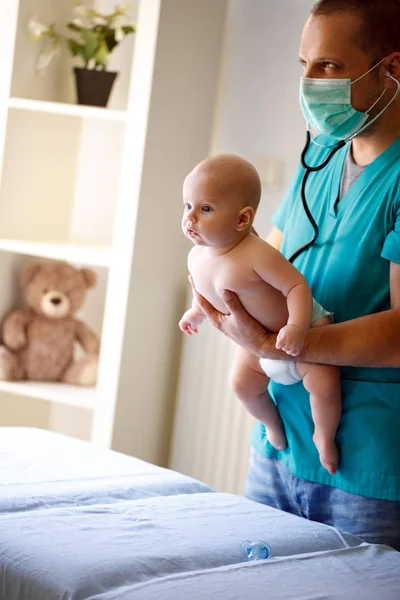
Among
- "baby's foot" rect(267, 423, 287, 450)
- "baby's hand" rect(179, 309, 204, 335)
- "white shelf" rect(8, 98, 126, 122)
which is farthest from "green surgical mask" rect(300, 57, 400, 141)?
"white shelf" rect(8, 98, 126, 122)

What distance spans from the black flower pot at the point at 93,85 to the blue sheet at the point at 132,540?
5.18ft

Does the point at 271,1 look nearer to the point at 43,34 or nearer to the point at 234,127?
the point at 234,127

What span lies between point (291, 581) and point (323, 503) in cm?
37

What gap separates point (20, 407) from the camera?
3.01 m

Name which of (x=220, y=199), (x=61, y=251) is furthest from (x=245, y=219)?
(x=61, y=251)

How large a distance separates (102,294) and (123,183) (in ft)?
1.80

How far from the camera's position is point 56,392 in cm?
271

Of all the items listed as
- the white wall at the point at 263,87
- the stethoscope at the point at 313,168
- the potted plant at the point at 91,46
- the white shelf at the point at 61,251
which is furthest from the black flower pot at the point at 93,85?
the stethoscope at the point at 313,168

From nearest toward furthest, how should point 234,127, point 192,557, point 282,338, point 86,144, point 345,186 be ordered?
point 192,557
point 282,338
point 345,186
point 234,127
point 86,144

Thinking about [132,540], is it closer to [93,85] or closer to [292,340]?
[292,340]

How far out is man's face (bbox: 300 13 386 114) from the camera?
1454 millimetres

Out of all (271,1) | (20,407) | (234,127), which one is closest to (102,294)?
(20,407)

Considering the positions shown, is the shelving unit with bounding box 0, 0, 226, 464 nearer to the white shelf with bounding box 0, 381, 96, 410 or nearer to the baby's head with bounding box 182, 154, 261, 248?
the white shelf with bounding box 0, 381, 96, 410

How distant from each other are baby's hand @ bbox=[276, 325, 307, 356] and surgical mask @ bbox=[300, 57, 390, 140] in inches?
13.0
